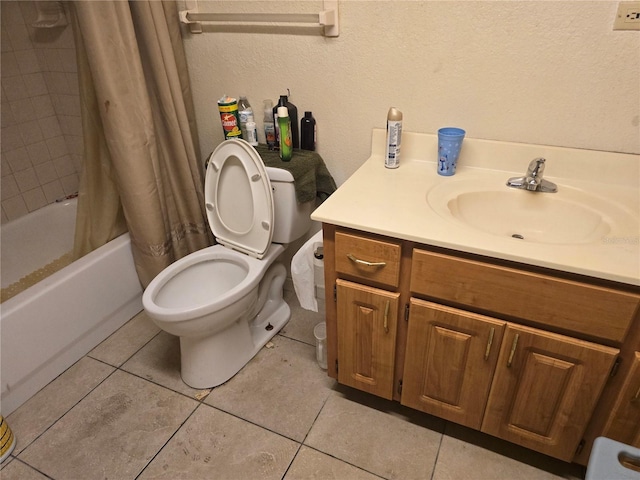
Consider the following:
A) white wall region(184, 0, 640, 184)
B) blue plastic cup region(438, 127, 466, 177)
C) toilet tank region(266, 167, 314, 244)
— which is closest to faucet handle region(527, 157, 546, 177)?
white wall region(184, 0, 640, 184)

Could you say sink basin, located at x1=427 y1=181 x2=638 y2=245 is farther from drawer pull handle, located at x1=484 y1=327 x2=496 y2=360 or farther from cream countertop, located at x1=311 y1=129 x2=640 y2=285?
drawer pull handle, located at x1=484 y1=327 x2=496 y2=360

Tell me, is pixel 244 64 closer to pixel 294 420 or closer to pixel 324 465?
pixel 294 420

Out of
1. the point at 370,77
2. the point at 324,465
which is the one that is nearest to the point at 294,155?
the point at 370,77

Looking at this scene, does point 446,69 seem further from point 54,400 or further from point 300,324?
point 54,400

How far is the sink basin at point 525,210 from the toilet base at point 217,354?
928mm

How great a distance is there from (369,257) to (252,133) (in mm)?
839

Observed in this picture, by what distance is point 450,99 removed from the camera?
56.0 inches

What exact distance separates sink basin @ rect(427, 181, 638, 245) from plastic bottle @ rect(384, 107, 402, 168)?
19cm

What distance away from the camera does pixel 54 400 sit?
1.59 metres

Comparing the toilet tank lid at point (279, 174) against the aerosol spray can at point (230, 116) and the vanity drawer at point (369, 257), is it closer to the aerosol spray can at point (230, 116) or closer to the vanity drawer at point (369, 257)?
the aerosol spray can at point (230, 116)

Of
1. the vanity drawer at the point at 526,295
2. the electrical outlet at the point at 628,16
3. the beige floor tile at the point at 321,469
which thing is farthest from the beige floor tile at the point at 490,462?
the electrical outlet at the point at 628,16

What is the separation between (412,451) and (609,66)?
1322 mm

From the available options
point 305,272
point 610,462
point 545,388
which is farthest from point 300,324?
point 610,462

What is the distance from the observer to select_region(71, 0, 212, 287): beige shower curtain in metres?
1.46
